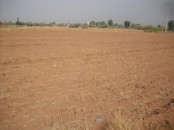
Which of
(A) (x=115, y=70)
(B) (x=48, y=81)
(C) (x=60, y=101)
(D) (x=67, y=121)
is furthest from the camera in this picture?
(A) (x=115, y=70)

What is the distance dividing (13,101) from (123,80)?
14.2ft

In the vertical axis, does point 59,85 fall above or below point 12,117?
above

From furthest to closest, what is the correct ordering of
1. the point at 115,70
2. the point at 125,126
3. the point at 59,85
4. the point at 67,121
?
1. the point at 115,70
2. the point at 59,85
3. the point at 67,121
4. the point at 125,126

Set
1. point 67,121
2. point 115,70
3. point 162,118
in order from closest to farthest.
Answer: point 162,118
point 67,121
point 115,70

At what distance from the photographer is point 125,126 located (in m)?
Result: 2.80

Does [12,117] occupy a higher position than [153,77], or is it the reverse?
[153,77]

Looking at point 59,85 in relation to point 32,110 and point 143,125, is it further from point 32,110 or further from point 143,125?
point 143,125

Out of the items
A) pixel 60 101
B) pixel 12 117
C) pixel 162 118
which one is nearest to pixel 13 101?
pixel 12 117

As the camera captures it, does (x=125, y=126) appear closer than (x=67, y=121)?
Yes

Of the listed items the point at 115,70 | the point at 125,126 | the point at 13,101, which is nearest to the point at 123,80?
the point at 115,70

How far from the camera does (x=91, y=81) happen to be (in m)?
5.77

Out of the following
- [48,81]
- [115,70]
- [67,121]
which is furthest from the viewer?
[115,70]

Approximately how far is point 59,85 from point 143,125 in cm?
342

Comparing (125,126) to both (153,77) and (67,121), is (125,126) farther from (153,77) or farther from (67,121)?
(153,77)
